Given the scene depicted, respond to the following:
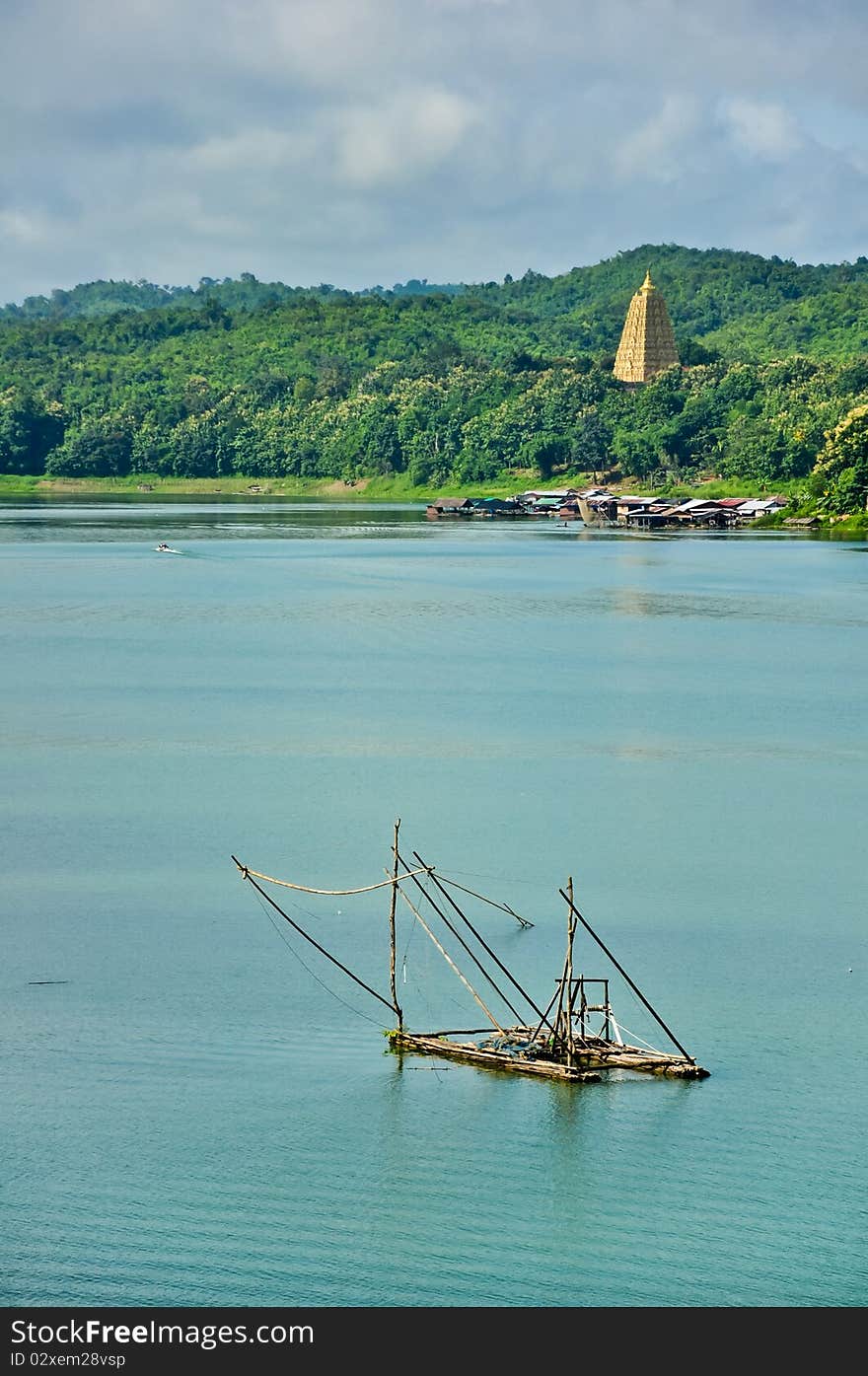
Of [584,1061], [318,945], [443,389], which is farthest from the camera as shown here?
[443,389]

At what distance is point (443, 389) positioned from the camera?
5384 inches

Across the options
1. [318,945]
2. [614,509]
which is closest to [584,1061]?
[318,945]

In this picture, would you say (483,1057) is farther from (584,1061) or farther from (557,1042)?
(584,1061)

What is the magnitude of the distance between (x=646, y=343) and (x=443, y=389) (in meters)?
17.6

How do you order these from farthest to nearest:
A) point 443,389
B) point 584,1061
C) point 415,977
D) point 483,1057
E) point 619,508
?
point 443,389
point 619,508
point 415,977
point 483,1057
point 584,1061

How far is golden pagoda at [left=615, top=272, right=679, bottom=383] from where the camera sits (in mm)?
141000

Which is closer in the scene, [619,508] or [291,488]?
[619,508]

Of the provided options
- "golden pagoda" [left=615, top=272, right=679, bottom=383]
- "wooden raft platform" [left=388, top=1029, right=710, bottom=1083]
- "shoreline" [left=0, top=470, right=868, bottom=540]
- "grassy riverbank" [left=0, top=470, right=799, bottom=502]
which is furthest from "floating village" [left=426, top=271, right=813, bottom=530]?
"wooden raft platform" [left=388, top=1029, right=710, bottom=1083]

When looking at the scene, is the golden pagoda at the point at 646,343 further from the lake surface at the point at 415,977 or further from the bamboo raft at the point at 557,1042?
the bamboo raft at the point at 557,1042

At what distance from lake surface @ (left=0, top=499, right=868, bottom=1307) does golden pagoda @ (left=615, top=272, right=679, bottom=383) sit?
10232 cm

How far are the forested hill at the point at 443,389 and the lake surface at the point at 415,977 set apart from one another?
187 ft

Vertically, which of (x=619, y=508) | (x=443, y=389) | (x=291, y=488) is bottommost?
(x=619, y=508)

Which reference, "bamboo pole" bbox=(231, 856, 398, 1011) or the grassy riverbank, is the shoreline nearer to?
A: the grassy riverbank

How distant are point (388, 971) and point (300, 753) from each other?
1138 cm
